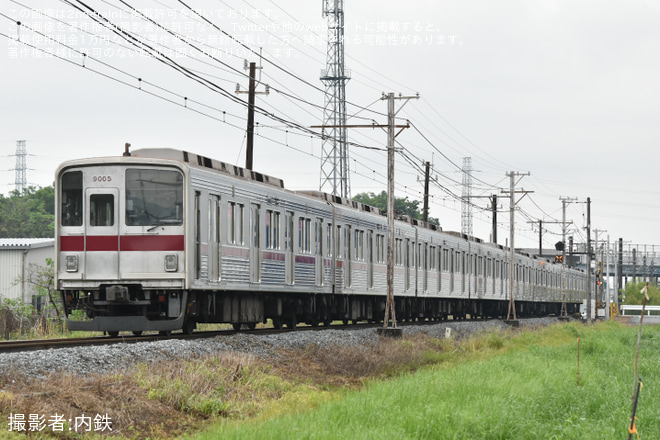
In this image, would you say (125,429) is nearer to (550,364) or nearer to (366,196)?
(550,364)

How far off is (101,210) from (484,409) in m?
8.28

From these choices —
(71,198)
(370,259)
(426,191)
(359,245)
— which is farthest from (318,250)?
(426,191)

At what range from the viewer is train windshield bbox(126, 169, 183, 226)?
16625 millimetres

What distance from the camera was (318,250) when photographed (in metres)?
23.8

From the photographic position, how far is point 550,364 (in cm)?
1847

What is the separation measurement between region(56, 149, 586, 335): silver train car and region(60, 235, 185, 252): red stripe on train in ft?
0.06

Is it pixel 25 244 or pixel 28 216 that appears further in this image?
pixel 28 216

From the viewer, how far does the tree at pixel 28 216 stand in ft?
266

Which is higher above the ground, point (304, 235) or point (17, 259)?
point (304, 235)

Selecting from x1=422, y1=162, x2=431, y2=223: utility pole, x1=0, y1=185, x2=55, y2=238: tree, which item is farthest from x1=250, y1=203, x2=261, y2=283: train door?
x1=0, y1=185, x2=55, y2=238: tree

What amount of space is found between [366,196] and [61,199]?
297ft

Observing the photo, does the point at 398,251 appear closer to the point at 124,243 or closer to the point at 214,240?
the point at 214,240

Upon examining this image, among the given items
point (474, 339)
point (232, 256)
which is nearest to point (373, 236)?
point (474, 339)

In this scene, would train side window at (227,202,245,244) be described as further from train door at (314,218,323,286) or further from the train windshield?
train door at (314,218,323,286)
